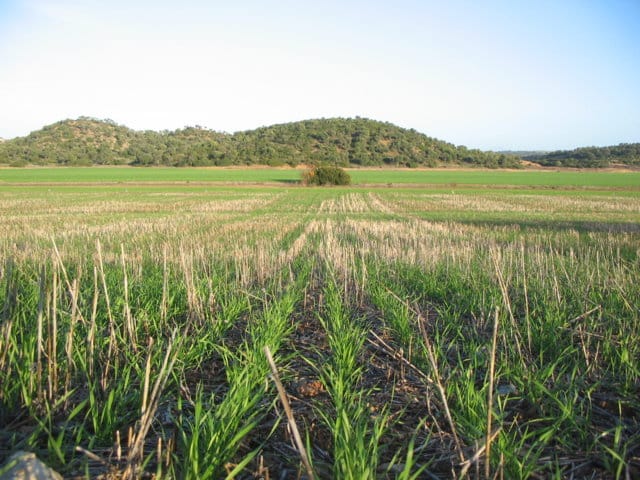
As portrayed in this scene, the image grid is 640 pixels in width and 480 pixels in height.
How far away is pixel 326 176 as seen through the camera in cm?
5431

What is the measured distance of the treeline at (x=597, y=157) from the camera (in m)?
101

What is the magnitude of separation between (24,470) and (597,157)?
130 m

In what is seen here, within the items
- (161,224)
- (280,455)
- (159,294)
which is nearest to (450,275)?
(159,294)

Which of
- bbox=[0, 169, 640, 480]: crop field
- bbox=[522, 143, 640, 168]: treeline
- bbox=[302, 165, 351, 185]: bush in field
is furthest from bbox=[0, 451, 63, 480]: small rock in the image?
bbox=[522, 143, 640, 168]: treeline

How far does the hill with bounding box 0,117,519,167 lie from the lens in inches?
3878

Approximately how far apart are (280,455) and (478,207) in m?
28.8

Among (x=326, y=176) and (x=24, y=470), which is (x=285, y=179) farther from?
(x=24, y=470)

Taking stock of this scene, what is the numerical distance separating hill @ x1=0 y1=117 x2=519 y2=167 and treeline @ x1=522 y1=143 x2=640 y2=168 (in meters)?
12.1

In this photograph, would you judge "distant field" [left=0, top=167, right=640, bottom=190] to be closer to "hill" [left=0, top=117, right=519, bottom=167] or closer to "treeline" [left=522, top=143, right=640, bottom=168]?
"hill" [left=0, top=117, right=519, bottom=167]

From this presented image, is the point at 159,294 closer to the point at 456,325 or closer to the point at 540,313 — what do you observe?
the point at 456,325

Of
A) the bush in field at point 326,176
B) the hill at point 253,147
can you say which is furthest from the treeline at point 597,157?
the bush in field at point 326,176

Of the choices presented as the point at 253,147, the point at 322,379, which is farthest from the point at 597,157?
the point at 322,379

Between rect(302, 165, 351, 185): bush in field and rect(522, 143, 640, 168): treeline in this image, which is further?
rect(522, 143, 640, 168): treeline

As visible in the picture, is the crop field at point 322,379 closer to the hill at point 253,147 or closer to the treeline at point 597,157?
the hill at point 253,147
